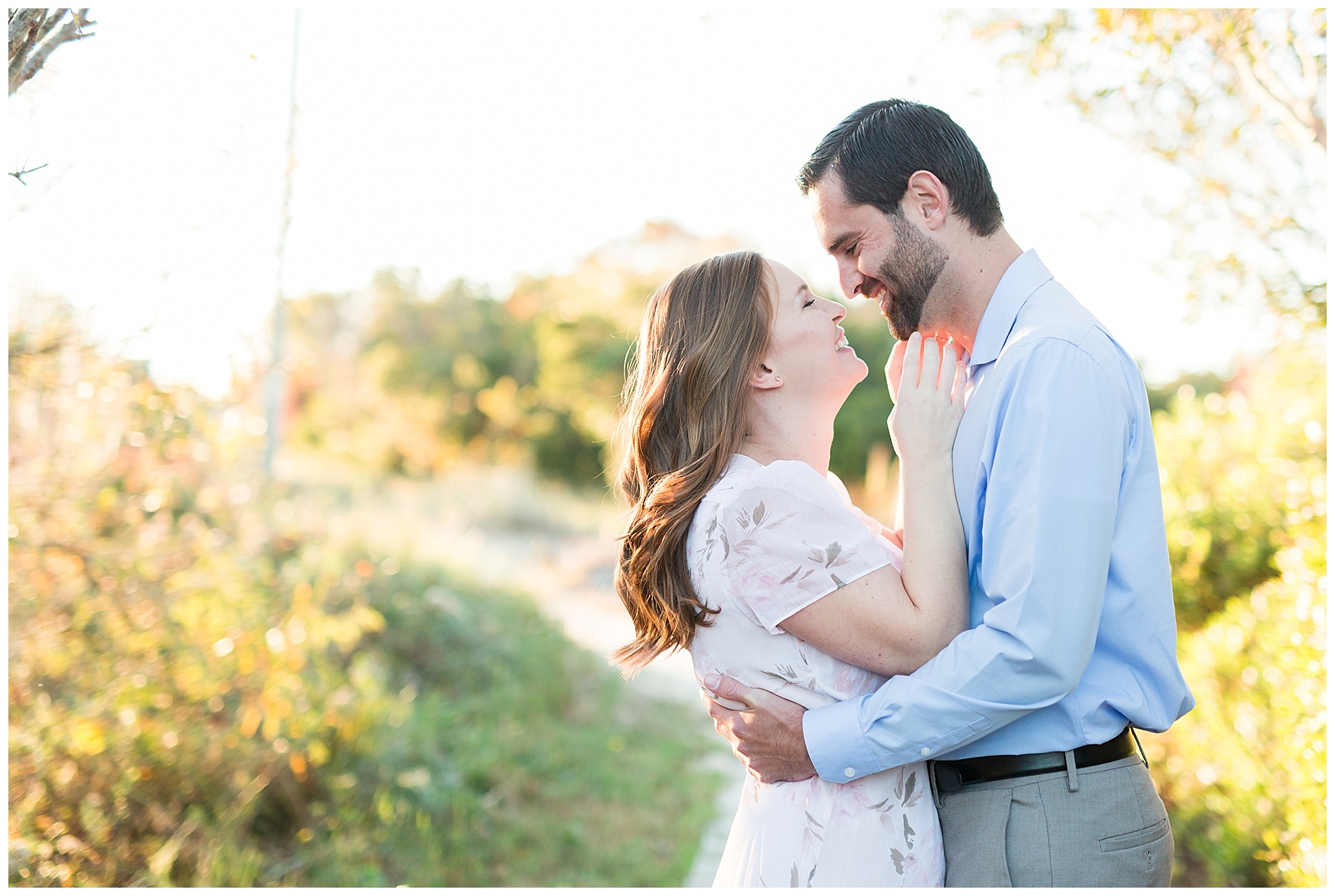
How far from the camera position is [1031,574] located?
169 cm

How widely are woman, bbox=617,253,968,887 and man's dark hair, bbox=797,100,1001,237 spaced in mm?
263

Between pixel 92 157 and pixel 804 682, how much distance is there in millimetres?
3071

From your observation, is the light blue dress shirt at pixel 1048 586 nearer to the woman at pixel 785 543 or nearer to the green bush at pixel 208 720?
the woman at pixel 785 543

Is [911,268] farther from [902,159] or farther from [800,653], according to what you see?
[800,653]

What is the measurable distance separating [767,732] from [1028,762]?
0.50 metres

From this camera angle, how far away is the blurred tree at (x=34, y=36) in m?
2.01

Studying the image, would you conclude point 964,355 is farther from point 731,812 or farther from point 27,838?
point 731,812

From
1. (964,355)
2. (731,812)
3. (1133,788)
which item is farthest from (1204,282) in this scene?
(731,812)

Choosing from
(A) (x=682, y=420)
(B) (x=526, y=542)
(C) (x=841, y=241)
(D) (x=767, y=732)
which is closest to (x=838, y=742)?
(D) (x=767, y=732)

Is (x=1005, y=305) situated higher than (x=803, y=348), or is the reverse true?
(x=1005, y=305)

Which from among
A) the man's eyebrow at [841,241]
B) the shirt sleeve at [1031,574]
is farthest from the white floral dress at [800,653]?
the man's eyebrow at [841,241]

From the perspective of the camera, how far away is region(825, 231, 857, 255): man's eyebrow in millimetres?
2160

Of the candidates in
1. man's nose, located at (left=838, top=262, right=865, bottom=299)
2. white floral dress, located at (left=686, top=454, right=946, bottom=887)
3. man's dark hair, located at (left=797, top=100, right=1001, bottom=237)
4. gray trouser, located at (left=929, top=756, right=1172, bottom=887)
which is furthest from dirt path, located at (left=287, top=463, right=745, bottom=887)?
man's dark hair, located at (left=797, top=100, right=1001, bottom=237)

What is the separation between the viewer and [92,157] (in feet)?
10.9
